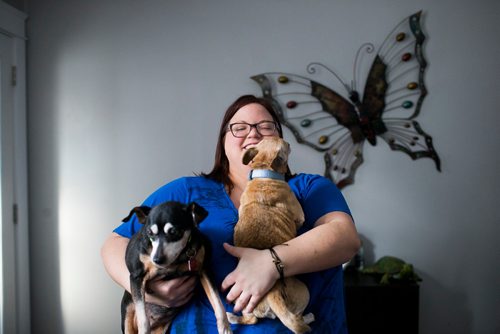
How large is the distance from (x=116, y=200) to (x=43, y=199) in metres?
0.58

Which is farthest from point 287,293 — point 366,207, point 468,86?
point 468,86

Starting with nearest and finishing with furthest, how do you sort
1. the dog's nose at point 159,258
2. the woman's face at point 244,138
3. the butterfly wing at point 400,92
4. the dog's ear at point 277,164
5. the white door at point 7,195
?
1. the dog's nose at point 159,258
2. the dog's ear at point 277,164
3. the woman's face at point 244,138
4. the white door at point 7,195
5. the butterfly wing at point 400,92

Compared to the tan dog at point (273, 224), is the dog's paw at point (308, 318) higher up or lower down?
lower down

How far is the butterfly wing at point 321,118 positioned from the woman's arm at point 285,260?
1.65m

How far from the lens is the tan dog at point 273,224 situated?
0.87m

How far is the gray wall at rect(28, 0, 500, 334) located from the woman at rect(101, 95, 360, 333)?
1.36 meters

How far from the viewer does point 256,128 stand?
1238 mm

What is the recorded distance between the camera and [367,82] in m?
2.52

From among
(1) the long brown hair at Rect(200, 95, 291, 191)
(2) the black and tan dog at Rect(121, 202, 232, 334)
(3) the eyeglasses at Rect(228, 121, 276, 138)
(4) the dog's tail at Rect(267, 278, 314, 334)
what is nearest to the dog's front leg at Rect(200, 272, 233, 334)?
(2) the black and tan dog at Rect(121, 202, 232, 334)

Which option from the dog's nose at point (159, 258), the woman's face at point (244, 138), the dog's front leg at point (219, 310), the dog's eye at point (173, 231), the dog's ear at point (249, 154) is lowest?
the dog's front leg at point (219, 310)

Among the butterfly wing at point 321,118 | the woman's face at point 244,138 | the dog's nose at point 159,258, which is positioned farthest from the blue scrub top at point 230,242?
the butterfly wing at point 321,118

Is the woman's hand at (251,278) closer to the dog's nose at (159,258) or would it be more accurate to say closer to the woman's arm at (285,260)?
the woman's arm at (285,260)

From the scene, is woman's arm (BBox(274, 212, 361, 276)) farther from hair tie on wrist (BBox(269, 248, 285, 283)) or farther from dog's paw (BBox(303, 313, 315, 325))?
dog's paw (BBox(303, 313, 315, 325))

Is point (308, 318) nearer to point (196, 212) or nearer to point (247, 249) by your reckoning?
point (247, 249)
